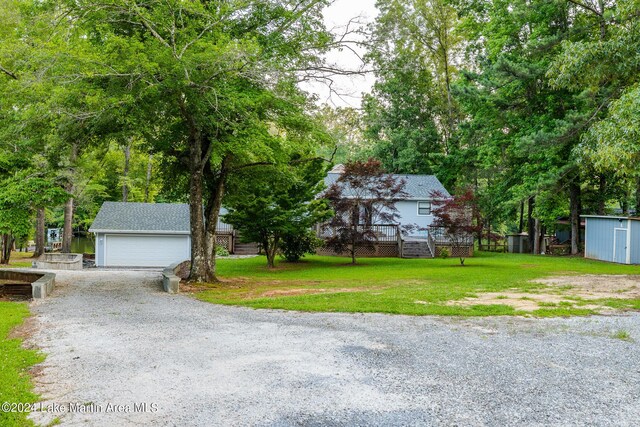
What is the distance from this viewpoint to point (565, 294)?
1157cm

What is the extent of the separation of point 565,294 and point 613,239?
1258 cm

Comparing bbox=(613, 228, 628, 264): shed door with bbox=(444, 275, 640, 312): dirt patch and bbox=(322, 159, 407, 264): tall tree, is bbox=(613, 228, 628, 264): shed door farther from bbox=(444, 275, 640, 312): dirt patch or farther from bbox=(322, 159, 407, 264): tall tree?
bbox=(322, 159, 407, 264): tall tree

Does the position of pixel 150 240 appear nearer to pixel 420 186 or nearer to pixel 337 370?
pixel 420 186

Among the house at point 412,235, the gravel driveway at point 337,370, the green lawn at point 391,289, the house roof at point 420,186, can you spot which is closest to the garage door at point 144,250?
the green lawn at point 391,289

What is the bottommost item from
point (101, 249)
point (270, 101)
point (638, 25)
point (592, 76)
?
point (101, 249)

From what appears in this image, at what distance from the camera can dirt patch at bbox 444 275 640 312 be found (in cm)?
1010

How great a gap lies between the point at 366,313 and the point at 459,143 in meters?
28.4

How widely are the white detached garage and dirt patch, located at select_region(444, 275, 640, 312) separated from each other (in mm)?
18897

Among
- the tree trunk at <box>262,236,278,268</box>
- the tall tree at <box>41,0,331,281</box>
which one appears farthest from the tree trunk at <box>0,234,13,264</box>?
the tall tree at <box>41,0,331,281</box>

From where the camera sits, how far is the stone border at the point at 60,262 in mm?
22172

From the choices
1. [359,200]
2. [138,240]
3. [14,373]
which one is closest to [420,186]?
[359,200]

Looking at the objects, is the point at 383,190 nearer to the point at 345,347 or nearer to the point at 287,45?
the point at 287,45

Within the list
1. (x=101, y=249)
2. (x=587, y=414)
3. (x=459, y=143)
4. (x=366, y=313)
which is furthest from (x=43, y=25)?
(x=459, y=143)

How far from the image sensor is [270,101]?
12.6m
